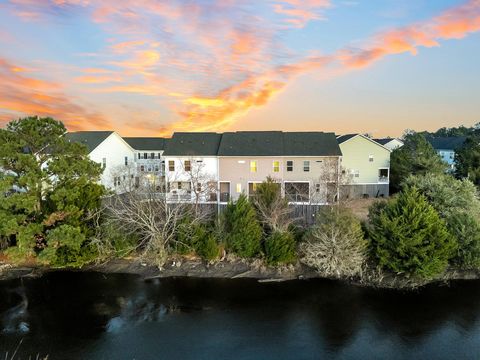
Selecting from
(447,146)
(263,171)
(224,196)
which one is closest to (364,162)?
(263,171)

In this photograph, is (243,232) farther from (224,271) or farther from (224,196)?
(224,196)

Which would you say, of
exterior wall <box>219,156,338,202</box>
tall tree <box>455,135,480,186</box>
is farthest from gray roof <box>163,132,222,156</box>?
tall tree <box>455,135,480,186</box>

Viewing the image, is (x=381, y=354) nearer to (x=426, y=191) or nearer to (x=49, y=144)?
(x=426, y=191)

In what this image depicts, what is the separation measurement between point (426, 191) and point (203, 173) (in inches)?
801

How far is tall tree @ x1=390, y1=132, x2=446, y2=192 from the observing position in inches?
1353

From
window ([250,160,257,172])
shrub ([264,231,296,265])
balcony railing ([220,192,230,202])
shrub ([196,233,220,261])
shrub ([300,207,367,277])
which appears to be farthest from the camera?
balcony railing ([220,192,230,202])

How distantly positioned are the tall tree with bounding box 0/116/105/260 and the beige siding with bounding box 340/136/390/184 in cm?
2640

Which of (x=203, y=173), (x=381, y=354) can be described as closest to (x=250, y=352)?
(x=381, y=354)

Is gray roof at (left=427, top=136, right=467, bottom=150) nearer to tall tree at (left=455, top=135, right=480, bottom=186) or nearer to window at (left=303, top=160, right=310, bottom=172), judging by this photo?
tall tree at (left=455, top=135, right=480, bottom=186)

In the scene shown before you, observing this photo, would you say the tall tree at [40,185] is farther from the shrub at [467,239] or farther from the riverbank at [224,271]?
the shrub at [467,239]

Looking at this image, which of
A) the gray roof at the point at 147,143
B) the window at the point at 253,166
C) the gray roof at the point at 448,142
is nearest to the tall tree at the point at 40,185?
the window at the point at 253,166

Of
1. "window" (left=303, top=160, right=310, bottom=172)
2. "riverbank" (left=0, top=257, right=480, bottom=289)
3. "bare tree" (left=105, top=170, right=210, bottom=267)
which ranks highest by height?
"window" (left=303, top=160, right=310, bottom=172)

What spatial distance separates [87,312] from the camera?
17.5 meters

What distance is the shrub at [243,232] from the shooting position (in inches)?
867
